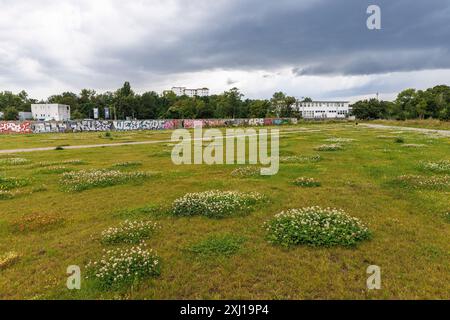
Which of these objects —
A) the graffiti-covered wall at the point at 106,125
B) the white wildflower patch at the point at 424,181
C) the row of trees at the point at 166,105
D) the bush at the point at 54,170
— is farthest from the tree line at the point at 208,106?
the white wildflower patch at the point at 424,181

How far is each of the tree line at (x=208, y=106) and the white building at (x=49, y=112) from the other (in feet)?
17.9

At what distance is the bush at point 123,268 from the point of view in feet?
21.5

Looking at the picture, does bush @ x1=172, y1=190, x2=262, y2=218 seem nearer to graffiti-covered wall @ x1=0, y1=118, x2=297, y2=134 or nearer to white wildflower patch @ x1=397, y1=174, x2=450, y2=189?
white wildflower patch @ x1=397, y1=174, x2=450, y2=189

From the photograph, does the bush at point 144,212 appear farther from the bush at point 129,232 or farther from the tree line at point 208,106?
the tree line at point 208,106

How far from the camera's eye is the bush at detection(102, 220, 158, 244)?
28.5 ft

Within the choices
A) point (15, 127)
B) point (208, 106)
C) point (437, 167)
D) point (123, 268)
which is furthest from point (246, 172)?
point (208, 106)

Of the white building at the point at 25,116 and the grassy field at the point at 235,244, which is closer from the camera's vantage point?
the grassy field at the point at 235,244

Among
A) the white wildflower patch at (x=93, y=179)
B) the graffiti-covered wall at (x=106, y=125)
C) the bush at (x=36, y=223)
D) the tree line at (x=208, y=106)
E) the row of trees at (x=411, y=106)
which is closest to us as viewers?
the bush at (x=36, y=223)

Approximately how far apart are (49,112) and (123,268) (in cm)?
17688

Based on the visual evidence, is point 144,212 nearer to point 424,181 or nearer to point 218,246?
point 218,246

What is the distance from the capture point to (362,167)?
19.5 metres

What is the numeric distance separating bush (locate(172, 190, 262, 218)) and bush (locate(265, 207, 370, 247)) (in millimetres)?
1866
